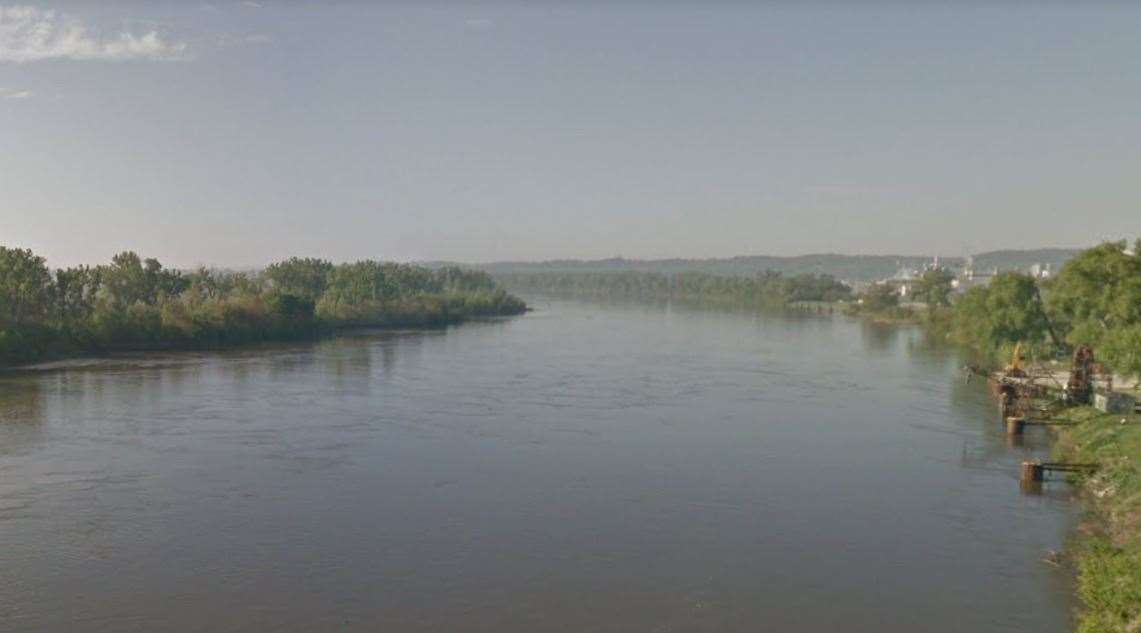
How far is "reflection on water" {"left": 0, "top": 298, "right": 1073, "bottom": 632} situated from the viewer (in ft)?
36.4

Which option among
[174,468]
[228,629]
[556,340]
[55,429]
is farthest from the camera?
[556,340]

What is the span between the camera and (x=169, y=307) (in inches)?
1666

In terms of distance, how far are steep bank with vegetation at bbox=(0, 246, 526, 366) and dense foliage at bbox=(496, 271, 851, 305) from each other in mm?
61553

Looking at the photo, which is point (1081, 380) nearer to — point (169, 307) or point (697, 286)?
point (169, 307)

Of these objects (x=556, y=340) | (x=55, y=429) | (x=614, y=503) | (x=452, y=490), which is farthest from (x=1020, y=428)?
(x=556, y=340)

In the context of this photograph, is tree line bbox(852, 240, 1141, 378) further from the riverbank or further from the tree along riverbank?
the riverbank

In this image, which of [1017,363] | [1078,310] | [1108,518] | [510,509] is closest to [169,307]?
[510,509]

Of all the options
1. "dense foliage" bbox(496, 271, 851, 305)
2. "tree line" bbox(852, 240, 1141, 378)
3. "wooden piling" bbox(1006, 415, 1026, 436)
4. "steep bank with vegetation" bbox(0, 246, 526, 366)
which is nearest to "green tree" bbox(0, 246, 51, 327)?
"steep bank with vegetation" bbox(0, 246, 526, 366)

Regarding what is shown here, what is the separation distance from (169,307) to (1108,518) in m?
38.5

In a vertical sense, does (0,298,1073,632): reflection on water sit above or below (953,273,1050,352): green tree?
below

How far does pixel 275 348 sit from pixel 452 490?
93.5ft

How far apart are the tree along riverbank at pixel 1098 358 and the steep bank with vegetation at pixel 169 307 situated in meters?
32.8

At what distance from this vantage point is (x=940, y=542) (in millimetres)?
13867

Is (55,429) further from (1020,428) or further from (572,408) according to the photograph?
(1020,428)
